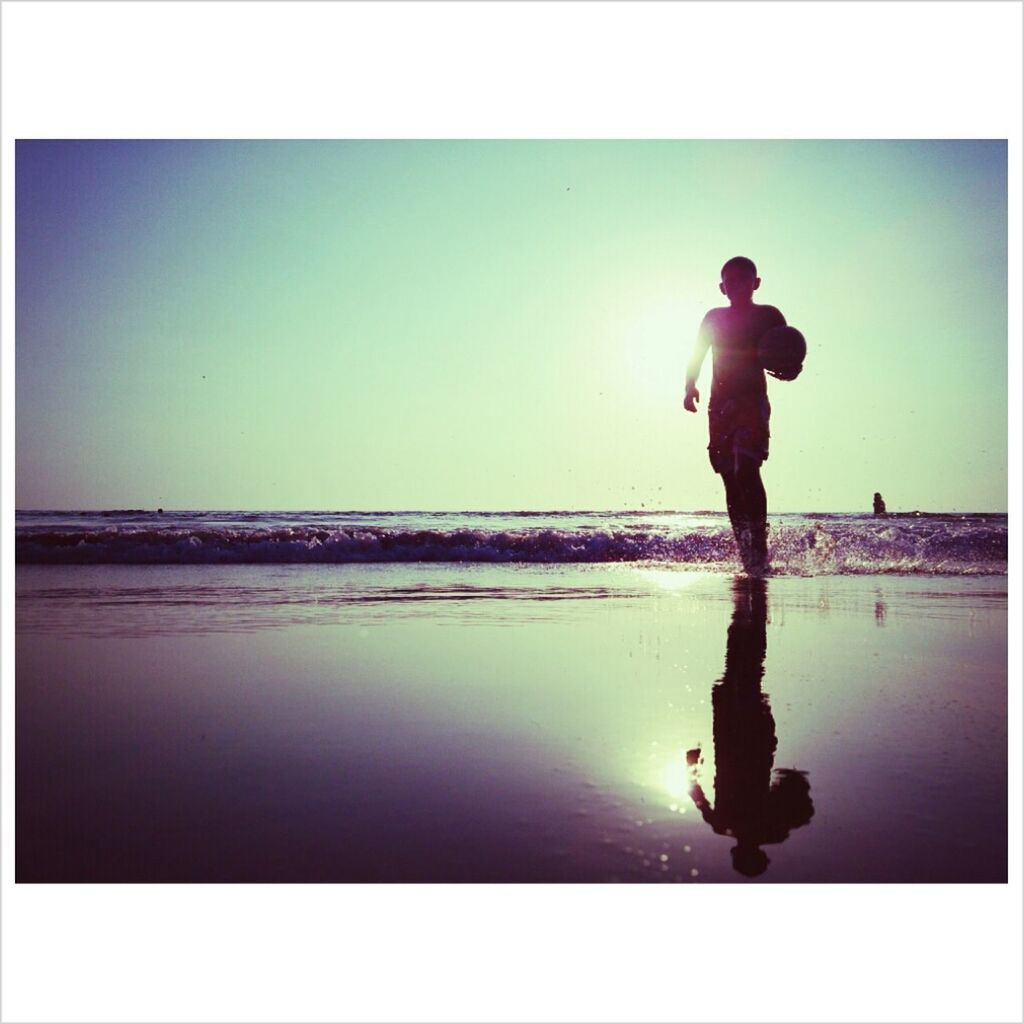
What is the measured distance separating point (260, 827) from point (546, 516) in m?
28.5

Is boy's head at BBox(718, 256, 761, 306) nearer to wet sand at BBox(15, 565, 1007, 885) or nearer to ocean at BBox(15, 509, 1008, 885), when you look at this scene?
ocean at BBox(15, 509, 1008, 885)

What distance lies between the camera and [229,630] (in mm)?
5137

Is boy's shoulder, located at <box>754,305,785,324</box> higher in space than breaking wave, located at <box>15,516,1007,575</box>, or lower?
higher

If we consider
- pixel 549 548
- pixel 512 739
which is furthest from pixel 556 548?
pixel 512 739

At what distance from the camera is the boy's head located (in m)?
7.41

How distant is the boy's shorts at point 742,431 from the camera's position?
25.2 ft

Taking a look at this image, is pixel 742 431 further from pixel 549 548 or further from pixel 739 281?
pixel 549 548

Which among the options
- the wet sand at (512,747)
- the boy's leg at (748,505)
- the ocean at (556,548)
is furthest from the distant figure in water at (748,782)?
the ocean at (556,548)

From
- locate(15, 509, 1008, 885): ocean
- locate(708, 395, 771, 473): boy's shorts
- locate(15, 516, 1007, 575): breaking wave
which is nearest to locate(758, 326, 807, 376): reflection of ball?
locate(708, 395, 771, 473): boy's shorts

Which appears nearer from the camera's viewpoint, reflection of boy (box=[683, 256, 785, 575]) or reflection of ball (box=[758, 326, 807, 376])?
reflection of ball (box=[758, 326, 807, 376])

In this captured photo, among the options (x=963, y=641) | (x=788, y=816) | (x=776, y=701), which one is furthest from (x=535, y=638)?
(x=788, y=816)

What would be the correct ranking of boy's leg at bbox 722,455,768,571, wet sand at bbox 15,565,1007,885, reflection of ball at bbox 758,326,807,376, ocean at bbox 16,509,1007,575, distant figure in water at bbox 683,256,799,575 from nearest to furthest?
wet sand at bbox 15,565,1007,885 → reflection of ball at bbox 758,326,807,376 → distant figure in water at bbox 683,256,799,575 → boy's leg at bbox 722,455,768,571 → ocean at bbox 16,509,1007,575

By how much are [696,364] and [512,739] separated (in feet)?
18.3

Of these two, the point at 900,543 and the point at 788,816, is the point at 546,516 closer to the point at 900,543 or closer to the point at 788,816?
the point at 900,543
